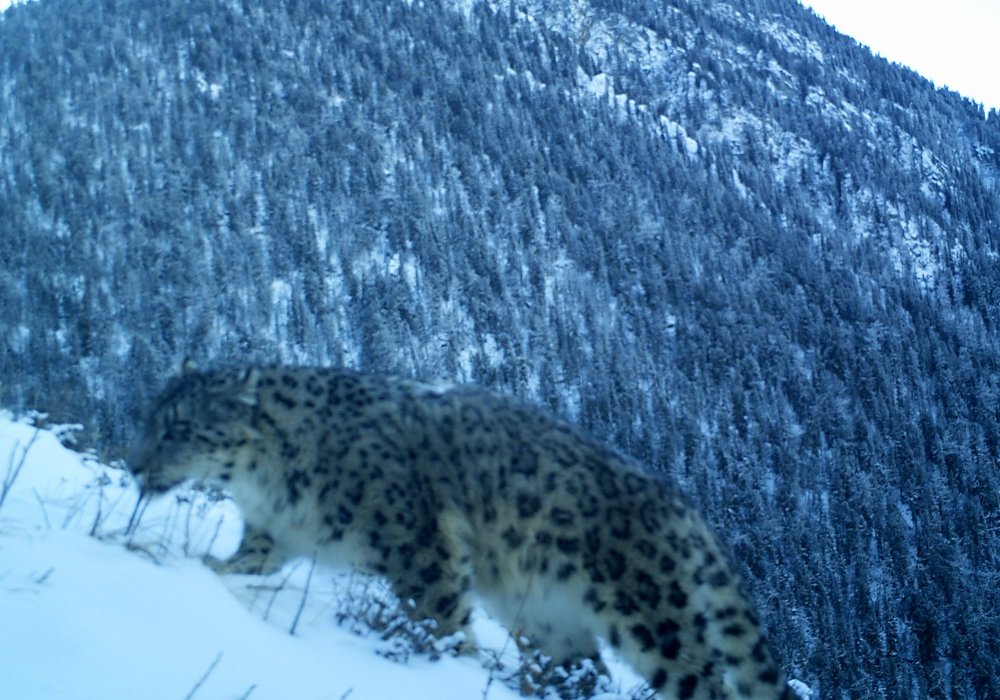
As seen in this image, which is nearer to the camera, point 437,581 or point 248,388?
point 437,581

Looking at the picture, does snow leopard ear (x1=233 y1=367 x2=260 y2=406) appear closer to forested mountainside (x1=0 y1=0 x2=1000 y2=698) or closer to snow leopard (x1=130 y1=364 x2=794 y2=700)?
snow leopard (x1=130 y1=364 x2=794 y2=700)

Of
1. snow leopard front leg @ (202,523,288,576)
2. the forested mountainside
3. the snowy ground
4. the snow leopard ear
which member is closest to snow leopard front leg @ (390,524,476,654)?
the snowy ground

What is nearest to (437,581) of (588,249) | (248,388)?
(248,388)

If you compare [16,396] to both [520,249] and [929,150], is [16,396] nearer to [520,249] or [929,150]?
[520,249]


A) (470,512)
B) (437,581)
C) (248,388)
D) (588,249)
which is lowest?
(437,581)

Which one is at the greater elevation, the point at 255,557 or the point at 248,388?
the point at 248,388

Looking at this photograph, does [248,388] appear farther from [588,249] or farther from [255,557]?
[588,249]

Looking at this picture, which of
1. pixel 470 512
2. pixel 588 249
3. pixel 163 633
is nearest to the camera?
pixel 163 633
